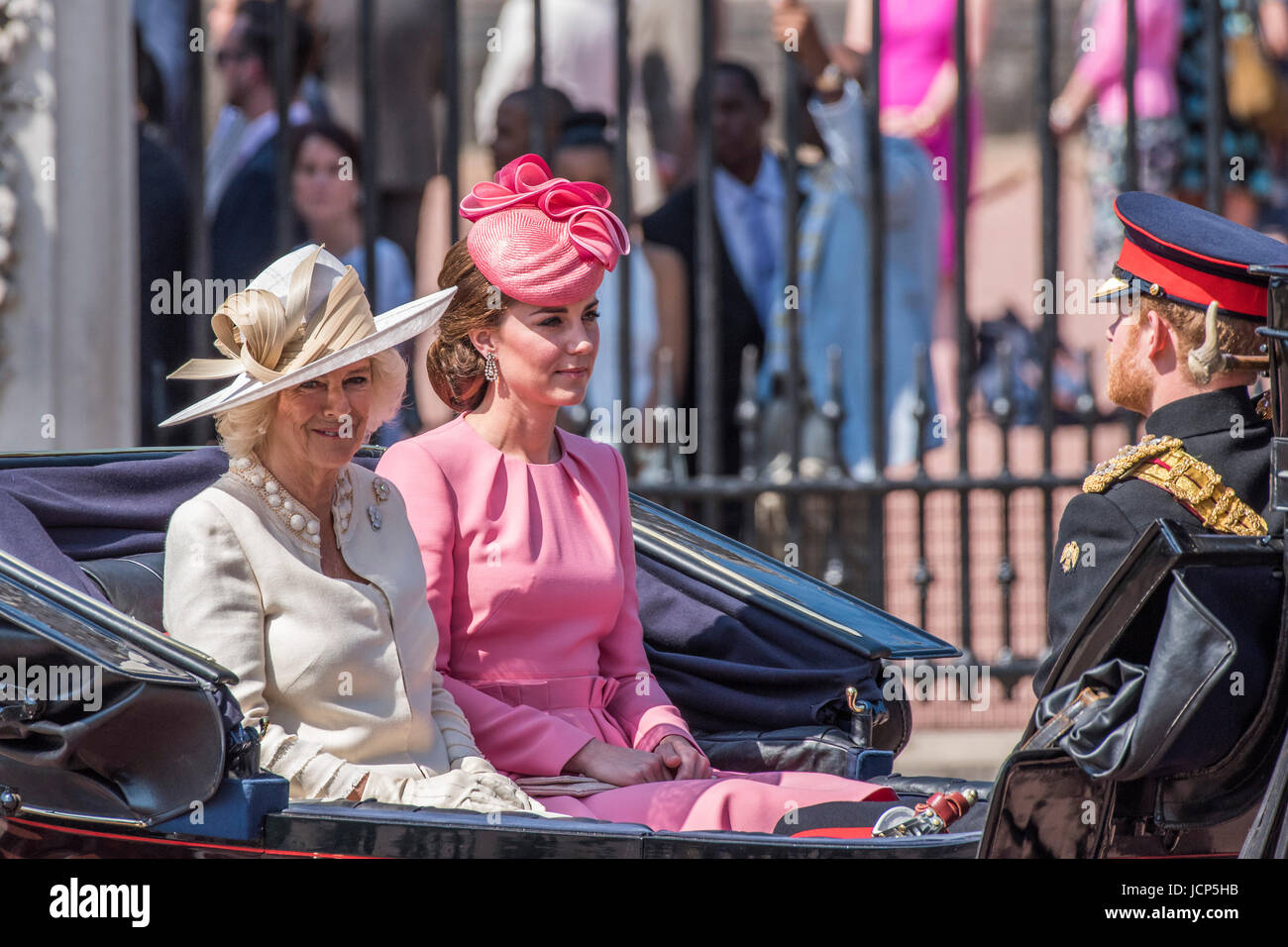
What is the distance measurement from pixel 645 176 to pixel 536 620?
4.43 meters

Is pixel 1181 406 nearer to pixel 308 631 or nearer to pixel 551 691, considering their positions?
pixel 551 691

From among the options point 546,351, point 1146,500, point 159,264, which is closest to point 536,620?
point 546,351

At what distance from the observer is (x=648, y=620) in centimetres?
379

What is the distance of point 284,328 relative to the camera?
2.98 meters

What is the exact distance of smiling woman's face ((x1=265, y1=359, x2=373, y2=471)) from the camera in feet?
9.80

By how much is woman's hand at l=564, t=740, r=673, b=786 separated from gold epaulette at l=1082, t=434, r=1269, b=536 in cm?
86

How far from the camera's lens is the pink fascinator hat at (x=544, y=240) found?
129 inches

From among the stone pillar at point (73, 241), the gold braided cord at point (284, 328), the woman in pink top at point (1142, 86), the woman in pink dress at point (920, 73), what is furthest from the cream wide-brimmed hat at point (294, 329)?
the woman in pink top at point (1142, 86)

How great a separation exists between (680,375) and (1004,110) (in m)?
6.01

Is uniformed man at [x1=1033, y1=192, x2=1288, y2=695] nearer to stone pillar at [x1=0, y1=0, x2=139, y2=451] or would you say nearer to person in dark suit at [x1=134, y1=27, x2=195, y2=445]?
stone pillar at [x1=0, y1=0, x2=139, y2=451]

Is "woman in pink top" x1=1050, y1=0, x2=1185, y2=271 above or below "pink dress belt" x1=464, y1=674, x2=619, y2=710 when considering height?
above

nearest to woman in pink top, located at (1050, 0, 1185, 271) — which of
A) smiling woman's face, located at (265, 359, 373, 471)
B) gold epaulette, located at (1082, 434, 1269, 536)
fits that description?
gold epaulette, located at (1082, 434, 1269, 536)
